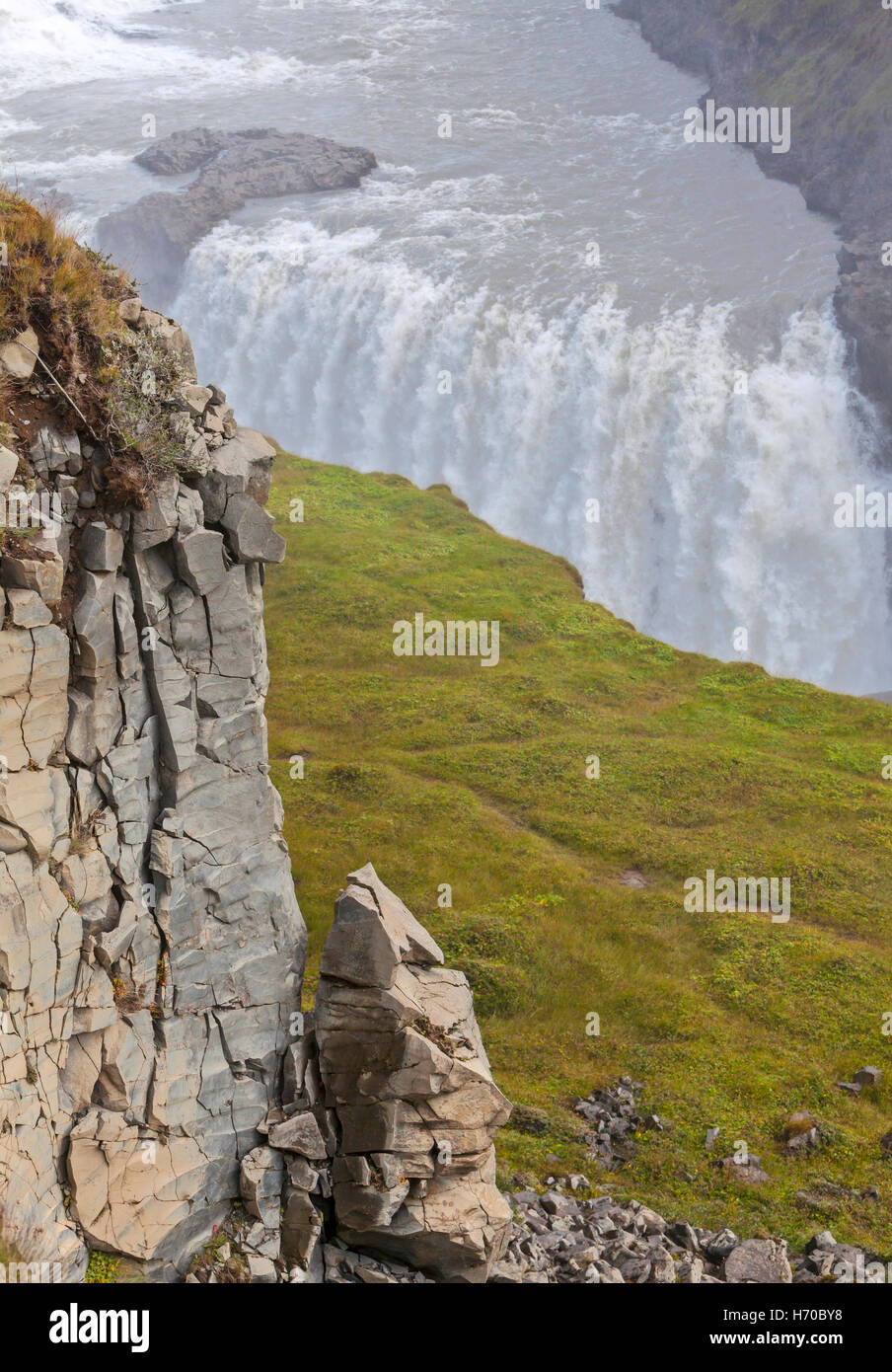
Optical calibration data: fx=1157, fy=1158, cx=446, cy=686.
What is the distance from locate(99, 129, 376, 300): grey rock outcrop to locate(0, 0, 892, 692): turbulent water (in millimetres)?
2273

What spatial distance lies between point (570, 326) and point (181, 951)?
196ft

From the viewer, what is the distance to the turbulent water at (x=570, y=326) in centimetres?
6644

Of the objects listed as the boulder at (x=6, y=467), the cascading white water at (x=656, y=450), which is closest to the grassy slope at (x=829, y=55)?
the cascading white water at (x=656, y=450)

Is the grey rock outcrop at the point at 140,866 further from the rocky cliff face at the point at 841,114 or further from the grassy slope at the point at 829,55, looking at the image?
the grassy slope at the point at 829,55

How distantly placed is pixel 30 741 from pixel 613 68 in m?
113

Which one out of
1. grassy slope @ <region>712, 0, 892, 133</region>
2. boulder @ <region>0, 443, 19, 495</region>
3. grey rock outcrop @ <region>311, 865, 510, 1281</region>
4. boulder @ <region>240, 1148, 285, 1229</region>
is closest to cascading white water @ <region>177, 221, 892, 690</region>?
grassy slope @ <region>712, 0, 892, 133</region>

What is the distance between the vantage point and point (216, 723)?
19844 millimetres

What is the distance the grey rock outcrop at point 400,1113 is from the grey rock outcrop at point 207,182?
7710 cm

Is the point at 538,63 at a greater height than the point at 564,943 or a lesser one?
greater

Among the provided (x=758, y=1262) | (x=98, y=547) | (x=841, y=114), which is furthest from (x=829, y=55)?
(x=758, y=1262)

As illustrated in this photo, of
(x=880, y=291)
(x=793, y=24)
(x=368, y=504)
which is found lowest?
(x=368, y=504)

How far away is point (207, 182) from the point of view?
96750 mm

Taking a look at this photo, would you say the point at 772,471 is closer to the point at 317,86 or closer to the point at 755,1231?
the point at 755,1231

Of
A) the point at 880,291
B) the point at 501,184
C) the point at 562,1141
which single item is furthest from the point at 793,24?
the point at 562,1141
